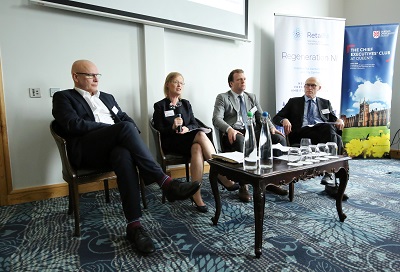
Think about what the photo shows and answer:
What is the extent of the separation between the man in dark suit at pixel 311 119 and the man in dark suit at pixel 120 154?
1.55 metres

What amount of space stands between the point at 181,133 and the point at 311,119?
1540mm

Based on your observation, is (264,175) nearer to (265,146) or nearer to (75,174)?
(265,146)

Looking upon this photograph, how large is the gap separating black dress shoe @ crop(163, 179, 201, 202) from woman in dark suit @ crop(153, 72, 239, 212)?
0.47m

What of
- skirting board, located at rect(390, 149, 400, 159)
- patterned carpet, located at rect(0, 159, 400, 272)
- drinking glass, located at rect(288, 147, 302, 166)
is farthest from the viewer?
skirting board, located at rect(390, 149, 400, 159)

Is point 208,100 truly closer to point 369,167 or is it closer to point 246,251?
point 246,251

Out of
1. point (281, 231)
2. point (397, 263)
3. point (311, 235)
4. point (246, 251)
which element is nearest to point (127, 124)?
point (246, 251)

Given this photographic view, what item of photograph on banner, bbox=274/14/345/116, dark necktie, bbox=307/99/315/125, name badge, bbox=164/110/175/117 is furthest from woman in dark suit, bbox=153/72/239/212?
photograph on banner, bbox=274/14/345/116

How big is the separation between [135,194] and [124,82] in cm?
146

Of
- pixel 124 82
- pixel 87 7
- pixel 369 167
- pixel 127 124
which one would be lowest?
pixel 369 167

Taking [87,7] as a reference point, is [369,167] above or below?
below

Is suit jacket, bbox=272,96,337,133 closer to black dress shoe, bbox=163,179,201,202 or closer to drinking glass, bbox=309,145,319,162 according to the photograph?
drinking glass, bbox=309,145,319,162

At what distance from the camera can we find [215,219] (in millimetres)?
1740

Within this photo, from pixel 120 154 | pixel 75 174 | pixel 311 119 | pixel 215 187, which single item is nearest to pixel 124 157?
pixel 120 154

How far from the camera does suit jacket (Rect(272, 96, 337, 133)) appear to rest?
2.75 meters
